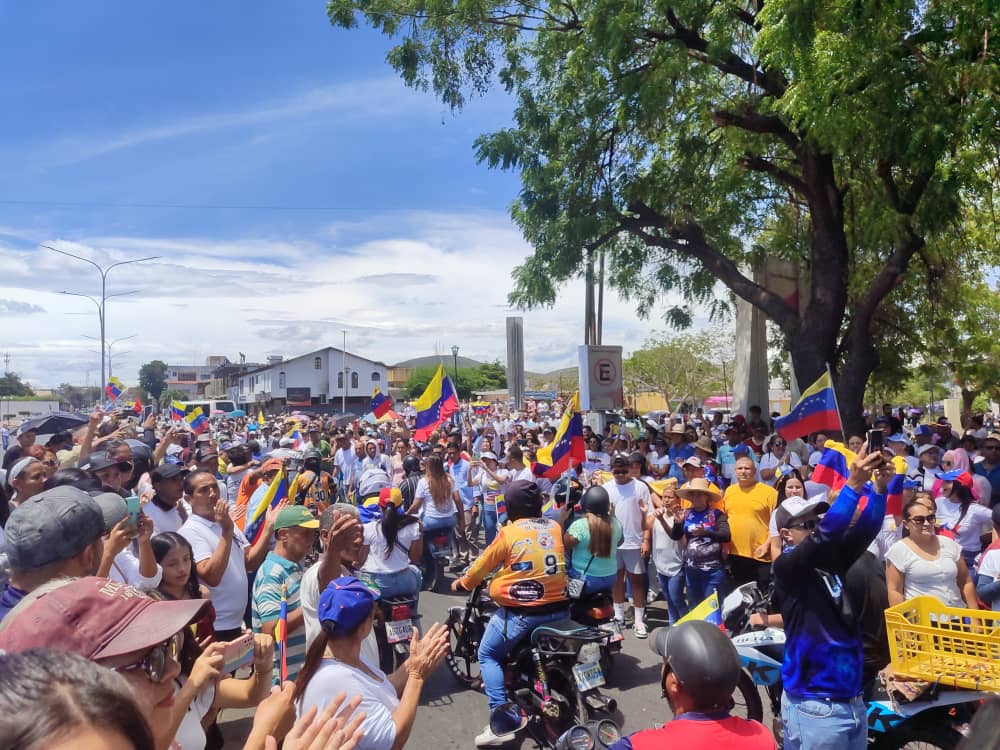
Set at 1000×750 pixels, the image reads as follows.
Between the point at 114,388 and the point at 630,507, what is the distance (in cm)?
2244

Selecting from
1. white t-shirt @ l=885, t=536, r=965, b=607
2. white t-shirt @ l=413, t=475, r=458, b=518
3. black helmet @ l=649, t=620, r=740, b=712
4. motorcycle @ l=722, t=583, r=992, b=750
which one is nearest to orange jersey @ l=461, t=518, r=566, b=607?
motorcycle @ l=722, t=583, r=992, b=750

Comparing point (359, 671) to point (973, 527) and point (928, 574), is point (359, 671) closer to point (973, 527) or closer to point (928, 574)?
point (928, 574)

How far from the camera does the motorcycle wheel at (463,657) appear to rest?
19.4 ft

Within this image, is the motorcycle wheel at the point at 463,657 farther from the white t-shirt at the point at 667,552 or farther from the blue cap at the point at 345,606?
the blue cap at the point at 345,606

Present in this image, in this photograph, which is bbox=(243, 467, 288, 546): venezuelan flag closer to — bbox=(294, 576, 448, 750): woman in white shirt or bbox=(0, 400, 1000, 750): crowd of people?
bbox=(0, 400, 1000, 750): crowd of people

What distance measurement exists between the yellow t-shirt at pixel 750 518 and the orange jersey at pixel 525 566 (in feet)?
7.34

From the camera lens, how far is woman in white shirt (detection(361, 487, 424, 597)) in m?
5.94

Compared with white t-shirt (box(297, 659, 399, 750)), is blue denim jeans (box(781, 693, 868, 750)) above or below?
below

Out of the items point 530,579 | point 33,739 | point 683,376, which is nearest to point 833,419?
point 530,579

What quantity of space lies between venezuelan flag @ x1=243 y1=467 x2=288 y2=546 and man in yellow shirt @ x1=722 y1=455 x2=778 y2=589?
385 centimetres

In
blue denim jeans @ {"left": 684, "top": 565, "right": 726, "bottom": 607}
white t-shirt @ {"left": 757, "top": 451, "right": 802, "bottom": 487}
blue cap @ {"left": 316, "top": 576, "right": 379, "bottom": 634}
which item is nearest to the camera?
blue cap @ {"left": 316, "top": 576, "right": 379, "bottom": 634}

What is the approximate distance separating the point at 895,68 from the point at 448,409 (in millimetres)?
8830

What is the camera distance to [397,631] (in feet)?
18.5

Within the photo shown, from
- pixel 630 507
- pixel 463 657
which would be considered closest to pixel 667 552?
pixel 630 507
